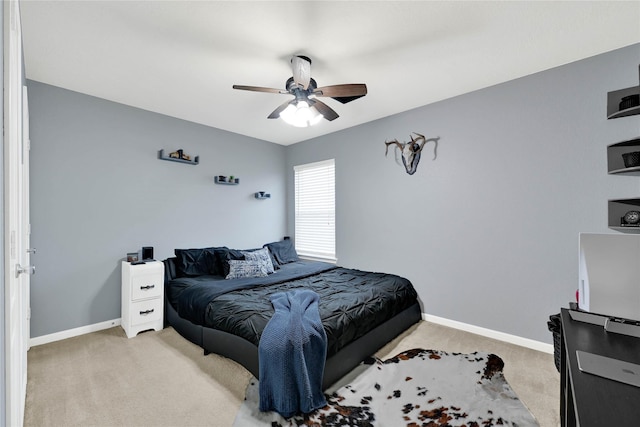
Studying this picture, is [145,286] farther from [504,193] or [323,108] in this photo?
[504,193]

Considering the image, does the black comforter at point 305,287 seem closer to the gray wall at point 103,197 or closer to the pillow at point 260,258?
the pillow at point 260,258

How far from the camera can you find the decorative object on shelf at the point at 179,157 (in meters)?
3.60

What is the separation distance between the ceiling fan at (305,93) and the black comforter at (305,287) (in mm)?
1708

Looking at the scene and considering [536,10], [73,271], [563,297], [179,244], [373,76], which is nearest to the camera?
[536,10]

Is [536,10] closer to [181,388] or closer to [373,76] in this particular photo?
[373,76]

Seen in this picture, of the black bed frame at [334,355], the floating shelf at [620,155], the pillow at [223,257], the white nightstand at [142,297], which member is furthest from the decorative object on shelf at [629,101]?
the white nightstand at [142,297]

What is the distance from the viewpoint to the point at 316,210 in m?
4.75

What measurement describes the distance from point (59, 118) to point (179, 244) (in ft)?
5.98

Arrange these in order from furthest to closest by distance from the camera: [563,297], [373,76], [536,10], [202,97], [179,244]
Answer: [179,244] → [202,97] → [373,76] → [563,297] → [536,10]

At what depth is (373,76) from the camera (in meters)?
2.74

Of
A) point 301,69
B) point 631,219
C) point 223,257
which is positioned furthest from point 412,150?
point 223,257

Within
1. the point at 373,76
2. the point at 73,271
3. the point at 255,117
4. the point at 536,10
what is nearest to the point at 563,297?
the point at 536,10

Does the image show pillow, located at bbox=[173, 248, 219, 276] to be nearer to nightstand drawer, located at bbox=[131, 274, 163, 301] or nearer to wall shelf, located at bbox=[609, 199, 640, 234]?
nightstand drawer, located at bbox=[131, 274, 163, 301]

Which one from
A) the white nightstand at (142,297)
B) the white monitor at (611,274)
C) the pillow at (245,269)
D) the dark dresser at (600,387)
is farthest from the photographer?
the pillow at (245,269)
